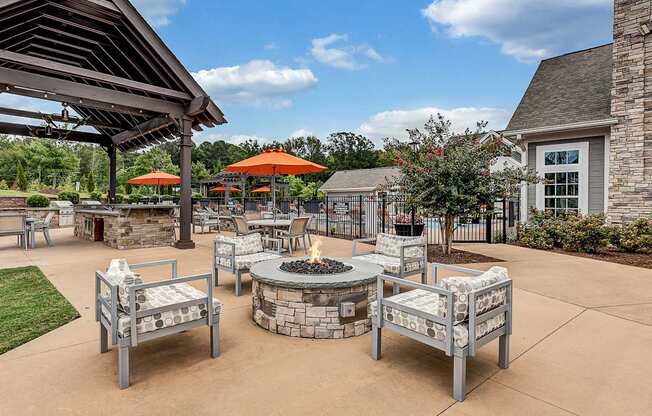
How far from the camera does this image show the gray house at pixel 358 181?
1012 inches

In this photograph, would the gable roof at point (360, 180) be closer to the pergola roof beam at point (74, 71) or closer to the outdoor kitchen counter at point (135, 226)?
the outdoor kitchen counter at point (135, 226)

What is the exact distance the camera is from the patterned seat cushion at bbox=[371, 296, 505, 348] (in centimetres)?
253

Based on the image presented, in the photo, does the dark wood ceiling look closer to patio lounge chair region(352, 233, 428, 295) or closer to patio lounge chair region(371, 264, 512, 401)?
patio lounge chair region(352, 233, 428, 295)

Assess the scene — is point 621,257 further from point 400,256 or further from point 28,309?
point 28,309

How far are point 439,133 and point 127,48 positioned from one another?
778 cm

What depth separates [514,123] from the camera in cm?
1102

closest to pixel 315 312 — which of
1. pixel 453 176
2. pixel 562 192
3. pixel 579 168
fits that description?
pixel 453 176

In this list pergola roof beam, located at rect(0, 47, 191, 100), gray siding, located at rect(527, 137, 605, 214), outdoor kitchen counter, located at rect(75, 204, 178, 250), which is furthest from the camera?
gray siding, located at rect(527, 137, 605, 214)

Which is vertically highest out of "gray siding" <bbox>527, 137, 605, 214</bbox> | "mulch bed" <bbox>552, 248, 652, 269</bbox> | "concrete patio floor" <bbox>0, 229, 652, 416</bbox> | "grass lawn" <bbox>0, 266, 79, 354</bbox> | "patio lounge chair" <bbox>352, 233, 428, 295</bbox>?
"gray siding" <bbox>527, 137, 605, 214</bbox>

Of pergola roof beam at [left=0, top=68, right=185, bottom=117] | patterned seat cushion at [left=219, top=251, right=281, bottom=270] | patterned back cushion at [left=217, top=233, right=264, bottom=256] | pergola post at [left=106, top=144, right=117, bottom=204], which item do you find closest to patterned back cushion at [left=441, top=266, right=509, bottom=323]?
patterned seat cushion at [left=219, top=251, right=281, bottom=270]

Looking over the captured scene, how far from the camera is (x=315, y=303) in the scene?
3.49 metres

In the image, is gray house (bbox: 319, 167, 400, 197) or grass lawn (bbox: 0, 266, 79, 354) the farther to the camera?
gray house (bbox: 319, 167, 400, 197)

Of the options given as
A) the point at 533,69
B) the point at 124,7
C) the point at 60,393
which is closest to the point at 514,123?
the point at 533,69

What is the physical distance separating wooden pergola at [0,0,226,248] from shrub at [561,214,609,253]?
916cm
